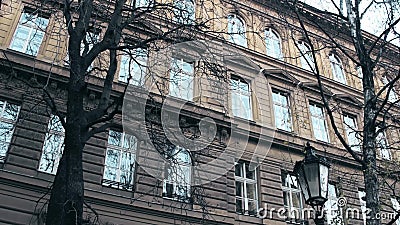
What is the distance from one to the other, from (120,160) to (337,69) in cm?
1519

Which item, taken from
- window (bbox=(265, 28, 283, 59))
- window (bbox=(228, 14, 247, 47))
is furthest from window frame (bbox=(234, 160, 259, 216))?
window (bbox=(265, 28, 283, 59))

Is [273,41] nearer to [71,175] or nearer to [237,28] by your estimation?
[237,28]

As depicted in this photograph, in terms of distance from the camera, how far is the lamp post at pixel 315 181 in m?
7.02

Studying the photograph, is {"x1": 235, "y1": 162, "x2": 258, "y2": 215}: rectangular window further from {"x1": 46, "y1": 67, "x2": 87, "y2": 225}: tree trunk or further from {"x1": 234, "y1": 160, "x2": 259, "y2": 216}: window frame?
{"x1": 46, "y1": 67, "x2": 87, "y2": 225}: tree trunk

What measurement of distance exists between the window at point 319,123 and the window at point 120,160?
9648mm

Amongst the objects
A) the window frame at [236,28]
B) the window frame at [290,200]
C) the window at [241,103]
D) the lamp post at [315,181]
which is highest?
the window frame at [236,28]

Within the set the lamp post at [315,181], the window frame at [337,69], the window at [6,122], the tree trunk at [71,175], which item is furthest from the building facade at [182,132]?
the lamp post at [315,181]

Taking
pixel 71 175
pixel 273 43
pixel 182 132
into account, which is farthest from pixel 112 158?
pixel 273 43

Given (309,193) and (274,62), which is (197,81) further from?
(309,193)

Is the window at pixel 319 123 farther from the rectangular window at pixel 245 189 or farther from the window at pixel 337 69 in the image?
the rectangular window at pixel 245 189

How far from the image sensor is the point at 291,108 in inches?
780

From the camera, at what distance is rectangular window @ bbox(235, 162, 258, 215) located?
15750 mm

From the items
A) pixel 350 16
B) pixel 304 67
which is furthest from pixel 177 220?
pixel 304 67

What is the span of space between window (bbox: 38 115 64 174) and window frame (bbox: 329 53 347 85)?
1596cm
